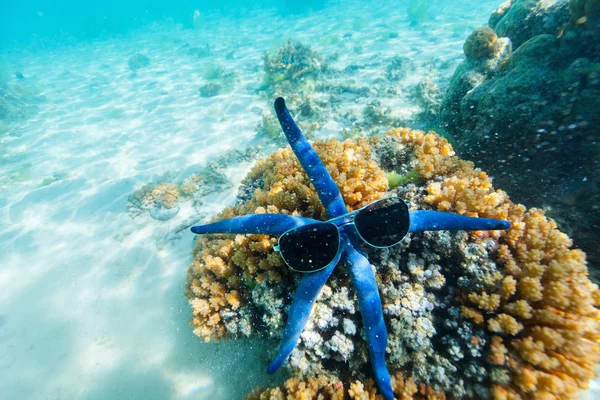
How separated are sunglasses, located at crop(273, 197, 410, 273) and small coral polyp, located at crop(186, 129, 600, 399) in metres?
0.51

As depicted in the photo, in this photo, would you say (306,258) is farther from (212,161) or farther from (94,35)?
(94,35)

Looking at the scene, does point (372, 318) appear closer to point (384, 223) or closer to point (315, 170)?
point (384, 223)

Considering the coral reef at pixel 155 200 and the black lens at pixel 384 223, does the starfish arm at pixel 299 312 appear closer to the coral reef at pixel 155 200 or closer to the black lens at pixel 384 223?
the black lens at pixel 384 223

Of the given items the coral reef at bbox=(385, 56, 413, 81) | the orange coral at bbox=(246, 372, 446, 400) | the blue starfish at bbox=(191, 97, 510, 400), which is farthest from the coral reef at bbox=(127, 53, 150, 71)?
the orange coral at bbox=(246, 372, 446, 400)

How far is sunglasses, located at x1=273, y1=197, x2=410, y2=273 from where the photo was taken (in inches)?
90.4

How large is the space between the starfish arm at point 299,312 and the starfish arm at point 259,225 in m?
0.49

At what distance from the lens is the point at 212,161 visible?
8375mm

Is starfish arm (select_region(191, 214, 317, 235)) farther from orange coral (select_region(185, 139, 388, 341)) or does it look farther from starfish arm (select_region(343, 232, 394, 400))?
starfish arm (select_region(343, 232, 394, 400))

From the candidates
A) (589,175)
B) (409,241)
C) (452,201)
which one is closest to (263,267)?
(409,241)

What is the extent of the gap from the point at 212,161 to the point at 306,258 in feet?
22.4

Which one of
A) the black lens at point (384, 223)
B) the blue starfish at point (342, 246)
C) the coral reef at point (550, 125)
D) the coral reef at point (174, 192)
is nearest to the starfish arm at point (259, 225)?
the blue starfish at point (342, 246)

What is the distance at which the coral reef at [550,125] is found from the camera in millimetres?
3748

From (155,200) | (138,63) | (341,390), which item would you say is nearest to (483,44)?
(341,390)

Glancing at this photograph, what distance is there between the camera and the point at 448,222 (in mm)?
2203
